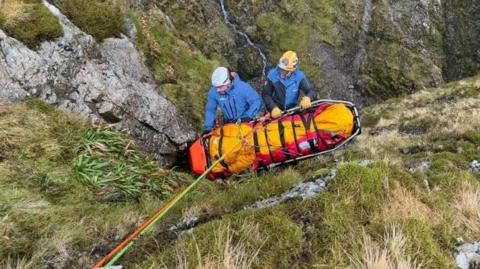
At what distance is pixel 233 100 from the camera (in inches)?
469

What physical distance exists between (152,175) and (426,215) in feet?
19.4

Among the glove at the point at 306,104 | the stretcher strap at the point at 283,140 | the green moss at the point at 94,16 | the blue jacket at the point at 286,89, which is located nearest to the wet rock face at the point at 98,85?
the green moss at the point at 94,16

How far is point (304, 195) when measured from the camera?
620cm

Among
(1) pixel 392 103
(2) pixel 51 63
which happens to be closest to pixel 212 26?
(1) pixel 392 103

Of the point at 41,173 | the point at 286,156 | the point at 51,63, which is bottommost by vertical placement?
the point at 286,156

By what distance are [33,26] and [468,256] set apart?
10.1 m

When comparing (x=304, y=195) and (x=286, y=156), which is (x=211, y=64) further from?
(x=304, y=195)

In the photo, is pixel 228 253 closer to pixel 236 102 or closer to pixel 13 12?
pixel 236 102

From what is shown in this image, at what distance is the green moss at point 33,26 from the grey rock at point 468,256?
9.69 m

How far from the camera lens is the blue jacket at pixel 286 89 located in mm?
12773

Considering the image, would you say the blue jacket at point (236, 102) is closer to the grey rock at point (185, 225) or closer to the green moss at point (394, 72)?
the grey rock at point (185, 225)

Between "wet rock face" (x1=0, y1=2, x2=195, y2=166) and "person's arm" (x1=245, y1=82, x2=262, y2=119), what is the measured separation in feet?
7.53

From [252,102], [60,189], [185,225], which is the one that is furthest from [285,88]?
[185,225]

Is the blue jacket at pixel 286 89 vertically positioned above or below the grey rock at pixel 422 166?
above
